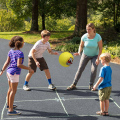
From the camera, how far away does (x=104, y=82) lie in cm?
440

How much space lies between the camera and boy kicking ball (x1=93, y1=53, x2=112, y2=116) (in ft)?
14.1

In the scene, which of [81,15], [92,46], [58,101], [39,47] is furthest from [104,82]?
[81,15]

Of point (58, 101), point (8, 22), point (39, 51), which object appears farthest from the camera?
point (8, 22)

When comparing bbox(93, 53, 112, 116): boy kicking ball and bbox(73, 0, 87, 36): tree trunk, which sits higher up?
bbox(73, 0, 87, 36): tree trunk

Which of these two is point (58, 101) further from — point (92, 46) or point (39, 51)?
point (92, 46)

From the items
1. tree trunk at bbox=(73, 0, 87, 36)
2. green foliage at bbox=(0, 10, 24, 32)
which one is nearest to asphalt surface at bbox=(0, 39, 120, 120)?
tree trunk at bbox=(73, 0, 87, 36)

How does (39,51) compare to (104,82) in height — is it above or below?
above

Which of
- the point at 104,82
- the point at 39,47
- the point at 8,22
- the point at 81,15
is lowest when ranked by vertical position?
the point at 104,82

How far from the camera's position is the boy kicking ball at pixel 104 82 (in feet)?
14.1

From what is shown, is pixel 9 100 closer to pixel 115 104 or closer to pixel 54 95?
pixel 54 95

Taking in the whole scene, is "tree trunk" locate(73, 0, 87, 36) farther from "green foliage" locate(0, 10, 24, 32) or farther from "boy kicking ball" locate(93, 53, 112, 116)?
"green foliage" locate(0, 10, 24, 32)

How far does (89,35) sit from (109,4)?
60.3 ft

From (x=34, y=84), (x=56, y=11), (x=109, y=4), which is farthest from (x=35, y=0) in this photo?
(x=34, y=84)

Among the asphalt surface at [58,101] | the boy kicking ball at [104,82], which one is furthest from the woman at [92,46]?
the boy kicking ball at [104,82]
